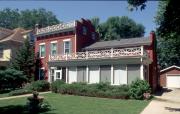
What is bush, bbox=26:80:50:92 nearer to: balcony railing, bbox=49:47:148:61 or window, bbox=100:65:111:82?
balcony railing, bbox=49:47:148:61

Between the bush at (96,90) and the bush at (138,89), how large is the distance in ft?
1.94

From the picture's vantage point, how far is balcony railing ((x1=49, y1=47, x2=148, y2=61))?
28222mm

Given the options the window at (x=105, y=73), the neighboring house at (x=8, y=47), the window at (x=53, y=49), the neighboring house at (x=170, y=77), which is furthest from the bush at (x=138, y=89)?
the neighboring house at (x=8, y=47)

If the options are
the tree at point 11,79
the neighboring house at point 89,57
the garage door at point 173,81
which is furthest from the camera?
the garage door at point 173,81

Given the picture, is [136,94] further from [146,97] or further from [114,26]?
[114,26]

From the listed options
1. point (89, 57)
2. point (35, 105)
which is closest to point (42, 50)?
point (89, 57)

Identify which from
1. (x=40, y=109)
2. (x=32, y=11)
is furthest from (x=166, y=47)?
(x=32, y=11)

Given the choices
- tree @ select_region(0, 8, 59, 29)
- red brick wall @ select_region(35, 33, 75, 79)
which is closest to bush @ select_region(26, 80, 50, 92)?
red brick wall @ select_region(35, 33, 75, 79)

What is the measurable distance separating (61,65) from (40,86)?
382 cm

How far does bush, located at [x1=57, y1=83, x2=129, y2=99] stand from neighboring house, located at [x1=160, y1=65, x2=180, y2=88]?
70.3 feet

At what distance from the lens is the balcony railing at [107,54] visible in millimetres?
28222

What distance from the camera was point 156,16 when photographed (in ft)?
141

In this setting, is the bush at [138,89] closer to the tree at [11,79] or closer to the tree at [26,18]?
the tree at [11,79]

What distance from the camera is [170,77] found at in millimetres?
46438
